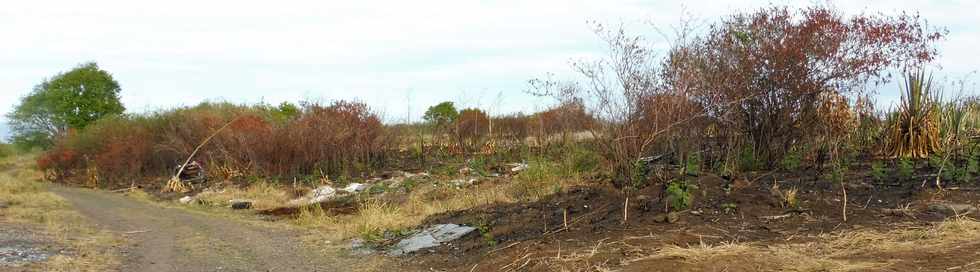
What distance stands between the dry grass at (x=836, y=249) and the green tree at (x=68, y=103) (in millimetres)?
47206

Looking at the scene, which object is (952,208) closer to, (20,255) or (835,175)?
(835,175)

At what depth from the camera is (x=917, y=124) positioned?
29.1ft

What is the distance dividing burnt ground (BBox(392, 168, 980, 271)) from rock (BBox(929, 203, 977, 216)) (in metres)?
0.06

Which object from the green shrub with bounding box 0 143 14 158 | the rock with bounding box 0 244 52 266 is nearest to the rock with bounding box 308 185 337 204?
the rock with bounding box 0 244 52 266

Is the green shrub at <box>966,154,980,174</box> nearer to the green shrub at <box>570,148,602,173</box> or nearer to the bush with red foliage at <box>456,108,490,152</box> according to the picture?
the green shrub at <box>570,148,602,173</box>

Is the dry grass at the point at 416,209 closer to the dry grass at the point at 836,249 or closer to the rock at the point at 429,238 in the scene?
the rock at the point at 429,238

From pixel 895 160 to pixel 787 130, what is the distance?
1.19 meters

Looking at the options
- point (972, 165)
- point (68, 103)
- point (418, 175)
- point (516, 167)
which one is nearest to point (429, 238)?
point (972, 165)

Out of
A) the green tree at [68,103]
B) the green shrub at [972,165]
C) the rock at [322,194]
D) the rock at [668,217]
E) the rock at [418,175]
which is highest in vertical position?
the green tree at [68,103]

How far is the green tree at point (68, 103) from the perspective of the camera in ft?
153

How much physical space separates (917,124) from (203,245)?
8484mm

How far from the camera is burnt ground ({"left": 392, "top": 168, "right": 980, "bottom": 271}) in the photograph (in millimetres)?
5926

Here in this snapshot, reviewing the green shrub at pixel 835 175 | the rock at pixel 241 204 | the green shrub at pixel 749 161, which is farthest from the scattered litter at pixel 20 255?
the green shrub at pixel 835 175

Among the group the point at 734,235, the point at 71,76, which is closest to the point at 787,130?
the point at 734,235
